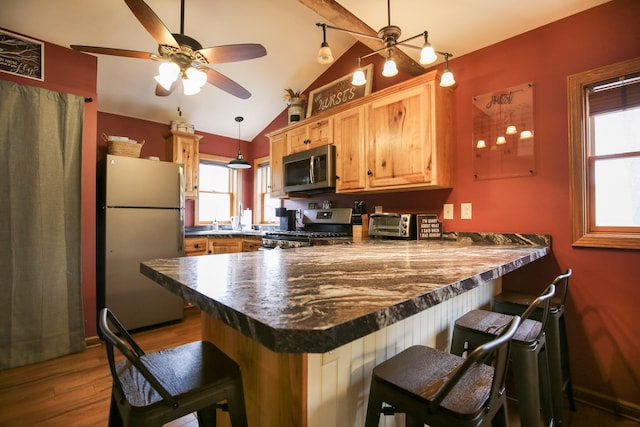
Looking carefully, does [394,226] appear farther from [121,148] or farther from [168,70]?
[121,148]

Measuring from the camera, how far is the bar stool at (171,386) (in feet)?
2.31

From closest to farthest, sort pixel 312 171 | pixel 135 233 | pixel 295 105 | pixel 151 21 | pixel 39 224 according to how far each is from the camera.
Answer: pixel 151 21 < pixel 39 224 < pixel 135 233 < pixel 312 171 < pixel 295 105

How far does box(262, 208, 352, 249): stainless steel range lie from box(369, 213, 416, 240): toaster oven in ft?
0.91

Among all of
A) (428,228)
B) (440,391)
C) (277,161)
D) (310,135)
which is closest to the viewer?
(440,391)

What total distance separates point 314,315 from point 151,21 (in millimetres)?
1812

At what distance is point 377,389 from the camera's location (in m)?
0.85

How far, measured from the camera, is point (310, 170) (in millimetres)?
3297

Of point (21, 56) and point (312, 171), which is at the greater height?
point (21, 56)

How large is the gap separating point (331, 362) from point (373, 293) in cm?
30

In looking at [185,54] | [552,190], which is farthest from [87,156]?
[552,190]

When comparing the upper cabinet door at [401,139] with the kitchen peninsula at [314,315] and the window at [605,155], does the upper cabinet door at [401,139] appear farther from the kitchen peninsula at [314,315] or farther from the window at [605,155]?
the kitchen peninsula at [314,315]

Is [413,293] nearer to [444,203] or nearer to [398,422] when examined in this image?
[398,422]

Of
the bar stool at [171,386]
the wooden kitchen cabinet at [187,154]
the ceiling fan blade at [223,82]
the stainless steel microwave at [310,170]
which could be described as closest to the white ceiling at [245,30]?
the wooden kitchen cabinet at [187,154]

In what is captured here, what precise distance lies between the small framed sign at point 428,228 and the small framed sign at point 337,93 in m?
1.42
